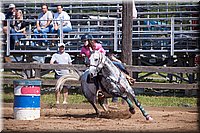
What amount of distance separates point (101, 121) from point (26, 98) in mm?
1669

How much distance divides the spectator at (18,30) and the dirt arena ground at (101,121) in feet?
15.4

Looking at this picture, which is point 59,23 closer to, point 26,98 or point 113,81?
point 113,81

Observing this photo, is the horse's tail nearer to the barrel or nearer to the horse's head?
the horse's head

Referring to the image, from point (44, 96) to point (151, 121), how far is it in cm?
581

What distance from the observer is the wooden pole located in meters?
15.7

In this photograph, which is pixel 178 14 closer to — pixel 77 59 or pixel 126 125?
pixel 77 59

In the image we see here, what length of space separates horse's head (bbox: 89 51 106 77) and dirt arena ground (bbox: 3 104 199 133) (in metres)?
1.06

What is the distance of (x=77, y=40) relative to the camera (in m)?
19.4

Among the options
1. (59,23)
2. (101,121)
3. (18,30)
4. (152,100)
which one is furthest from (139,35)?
(101,121)

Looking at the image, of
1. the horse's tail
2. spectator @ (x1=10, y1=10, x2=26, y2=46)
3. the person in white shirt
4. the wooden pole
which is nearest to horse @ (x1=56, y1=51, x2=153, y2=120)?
the horse's tail

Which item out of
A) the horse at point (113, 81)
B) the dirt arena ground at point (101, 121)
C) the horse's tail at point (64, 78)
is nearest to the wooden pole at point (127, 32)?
the dirt arena ground at point (101, 121)

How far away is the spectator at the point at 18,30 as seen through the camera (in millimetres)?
19703

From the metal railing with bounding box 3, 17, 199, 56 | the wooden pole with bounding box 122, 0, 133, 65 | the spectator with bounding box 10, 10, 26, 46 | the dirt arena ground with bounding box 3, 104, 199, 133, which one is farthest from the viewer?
the spectator with bounding box 10, 10, 26, 46

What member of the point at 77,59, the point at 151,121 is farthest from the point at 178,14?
the point at 151,121
